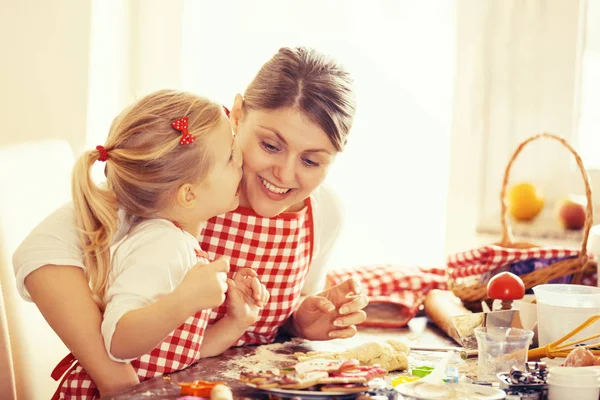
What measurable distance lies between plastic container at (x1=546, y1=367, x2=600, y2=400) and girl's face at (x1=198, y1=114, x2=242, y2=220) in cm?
63

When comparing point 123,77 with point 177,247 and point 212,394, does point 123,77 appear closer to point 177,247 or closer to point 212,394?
point 177,247

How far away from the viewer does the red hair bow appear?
1.37 m

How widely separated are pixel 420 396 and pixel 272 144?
2.03ft

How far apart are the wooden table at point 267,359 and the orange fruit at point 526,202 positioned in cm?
93

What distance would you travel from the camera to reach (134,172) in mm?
1365

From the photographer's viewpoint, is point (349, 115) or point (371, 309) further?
point (371, 309)

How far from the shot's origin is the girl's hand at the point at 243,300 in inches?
60.0

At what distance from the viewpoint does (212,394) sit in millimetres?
1144

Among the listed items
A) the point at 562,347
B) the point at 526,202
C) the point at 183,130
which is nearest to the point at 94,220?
the point at 183,130

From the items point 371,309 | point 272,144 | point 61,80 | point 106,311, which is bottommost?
point 371,309

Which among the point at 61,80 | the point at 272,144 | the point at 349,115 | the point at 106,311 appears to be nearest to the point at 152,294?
the point at 106,311

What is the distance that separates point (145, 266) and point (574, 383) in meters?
0.67

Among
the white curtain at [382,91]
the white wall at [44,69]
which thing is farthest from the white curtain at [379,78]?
the white wall at [44,69]

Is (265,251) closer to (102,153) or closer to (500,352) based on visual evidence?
(102,153)
